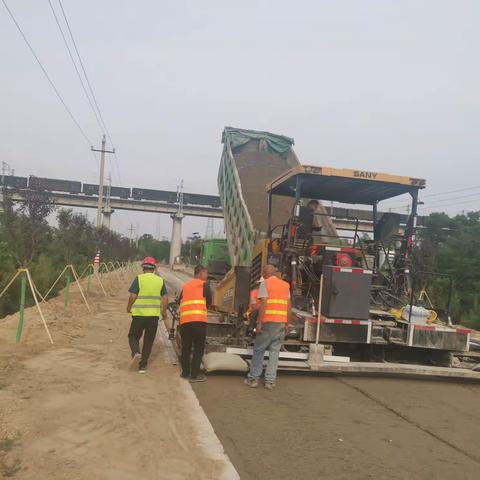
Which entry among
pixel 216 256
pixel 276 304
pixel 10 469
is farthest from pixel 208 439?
pixel 216 256

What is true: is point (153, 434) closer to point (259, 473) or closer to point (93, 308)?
point (259, 473)

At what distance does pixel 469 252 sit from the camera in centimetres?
3222

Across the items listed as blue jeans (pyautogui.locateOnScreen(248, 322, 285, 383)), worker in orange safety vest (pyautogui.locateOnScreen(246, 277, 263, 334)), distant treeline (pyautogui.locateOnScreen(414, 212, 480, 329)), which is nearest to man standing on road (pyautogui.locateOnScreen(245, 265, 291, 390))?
blue jeans (pyautogui.locateOnScreen(248, 322, 285, 383))

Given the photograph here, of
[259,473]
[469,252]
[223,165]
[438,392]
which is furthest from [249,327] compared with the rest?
[469,252]

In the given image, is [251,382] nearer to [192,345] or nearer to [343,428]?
[192,345]

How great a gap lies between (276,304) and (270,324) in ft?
0.92

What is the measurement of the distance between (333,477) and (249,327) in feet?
13.3

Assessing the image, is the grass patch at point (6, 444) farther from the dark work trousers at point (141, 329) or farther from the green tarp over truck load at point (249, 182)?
the green tarp over truck load at point (249, 182)

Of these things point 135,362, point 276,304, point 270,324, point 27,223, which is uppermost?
point 27,223

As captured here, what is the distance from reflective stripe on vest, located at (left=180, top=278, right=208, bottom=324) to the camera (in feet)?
23.7

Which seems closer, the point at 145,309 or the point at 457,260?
the point at 145,309

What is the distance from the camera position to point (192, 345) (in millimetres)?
7211

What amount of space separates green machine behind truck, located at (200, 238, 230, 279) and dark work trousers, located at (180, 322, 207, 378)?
579 centimetres

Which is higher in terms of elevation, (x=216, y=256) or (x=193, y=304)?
(x=216, y=256)
